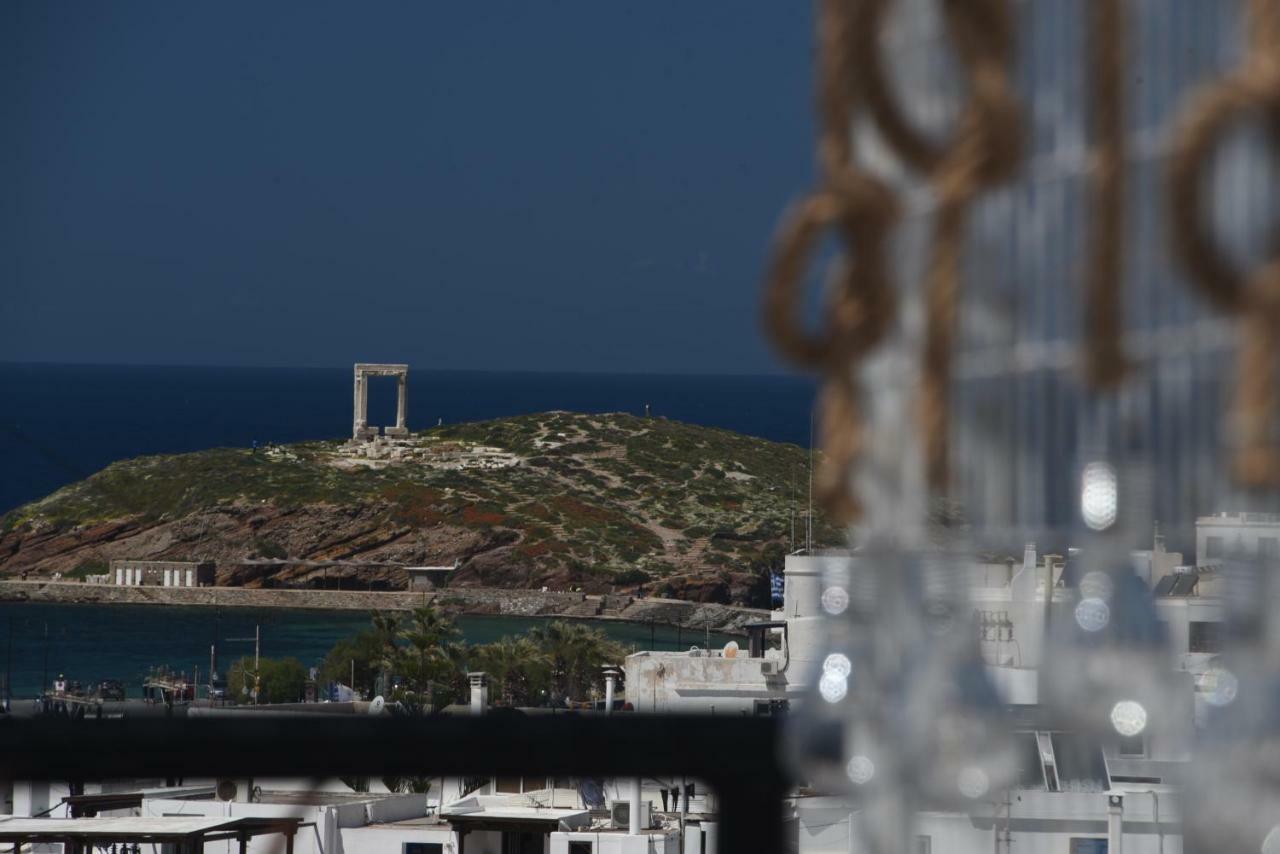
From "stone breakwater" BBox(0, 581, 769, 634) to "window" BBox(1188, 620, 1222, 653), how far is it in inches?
2044

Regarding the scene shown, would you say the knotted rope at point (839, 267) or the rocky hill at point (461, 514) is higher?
the rocky hill at point (461, 514)

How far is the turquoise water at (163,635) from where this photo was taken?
47.5m

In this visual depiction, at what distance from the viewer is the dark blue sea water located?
9806 cm

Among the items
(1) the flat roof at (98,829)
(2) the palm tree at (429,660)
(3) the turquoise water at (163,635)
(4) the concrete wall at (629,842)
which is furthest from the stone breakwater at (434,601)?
(1) the flat roof at (98,829)

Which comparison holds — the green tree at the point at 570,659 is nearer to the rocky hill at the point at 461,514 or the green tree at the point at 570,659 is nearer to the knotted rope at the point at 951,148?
the rocky hill at the point at 461,514

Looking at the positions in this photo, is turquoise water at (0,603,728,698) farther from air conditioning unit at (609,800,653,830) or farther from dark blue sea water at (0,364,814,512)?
air conditioning unit at (609,800,653,830)

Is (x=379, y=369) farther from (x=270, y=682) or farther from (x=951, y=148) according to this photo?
(x=951, y=148)

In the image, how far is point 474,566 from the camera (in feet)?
198

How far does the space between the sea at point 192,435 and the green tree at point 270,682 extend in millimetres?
4291

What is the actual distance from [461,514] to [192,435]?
183 feet

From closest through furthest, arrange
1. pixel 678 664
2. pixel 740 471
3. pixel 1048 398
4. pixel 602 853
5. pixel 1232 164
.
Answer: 1. pixel 1232 164
2. pixel 1048 398
3. pixel 602 853
4. pixel 678 664
5. pixel 740 471

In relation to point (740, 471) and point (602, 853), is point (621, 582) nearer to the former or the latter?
point (740, 471)

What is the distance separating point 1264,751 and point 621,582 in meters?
57.0

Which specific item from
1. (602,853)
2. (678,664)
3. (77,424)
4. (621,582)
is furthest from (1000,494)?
(77,424)
